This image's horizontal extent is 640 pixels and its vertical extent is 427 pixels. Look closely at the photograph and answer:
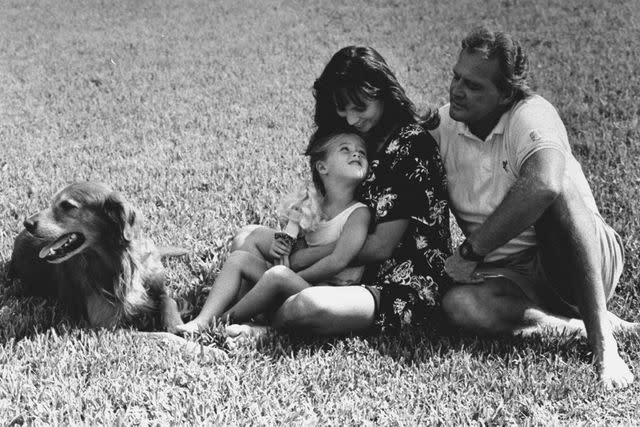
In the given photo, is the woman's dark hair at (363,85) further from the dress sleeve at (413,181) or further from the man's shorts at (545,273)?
the man's shorts at (545,273)

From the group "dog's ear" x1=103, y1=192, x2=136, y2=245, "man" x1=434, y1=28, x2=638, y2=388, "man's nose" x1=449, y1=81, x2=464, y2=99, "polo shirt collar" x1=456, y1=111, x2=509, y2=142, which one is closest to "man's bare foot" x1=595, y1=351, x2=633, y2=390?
"man" x1=434, y1=28, x2=638, y2=388

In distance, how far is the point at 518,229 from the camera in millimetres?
3426

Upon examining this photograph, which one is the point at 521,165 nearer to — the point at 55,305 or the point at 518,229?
the point at 518,229

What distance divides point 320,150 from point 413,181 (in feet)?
2.05

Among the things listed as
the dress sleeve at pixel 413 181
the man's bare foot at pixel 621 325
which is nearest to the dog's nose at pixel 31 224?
the dress sleeve at pixel 413 181

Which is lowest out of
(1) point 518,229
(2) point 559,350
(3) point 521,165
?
(2) point 559,350

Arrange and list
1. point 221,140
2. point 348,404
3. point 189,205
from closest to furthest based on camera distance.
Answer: point 348,404
point 189,205
point 221,140

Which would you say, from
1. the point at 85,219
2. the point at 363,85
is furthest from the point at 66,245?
the point at 363,85

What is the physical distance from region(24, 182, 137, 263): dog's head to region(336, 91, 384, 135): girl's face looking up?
135cm

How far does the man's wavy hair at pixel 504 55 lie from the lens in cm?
357

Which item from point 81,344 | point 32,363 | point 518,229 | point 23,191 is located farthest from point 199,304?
point 23,191

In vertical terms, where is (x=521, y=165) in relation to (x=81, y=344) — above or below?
above

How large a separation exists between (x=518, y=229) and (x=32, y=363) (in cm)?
261

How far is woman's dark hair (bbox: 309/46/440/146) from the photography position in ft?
12.3
